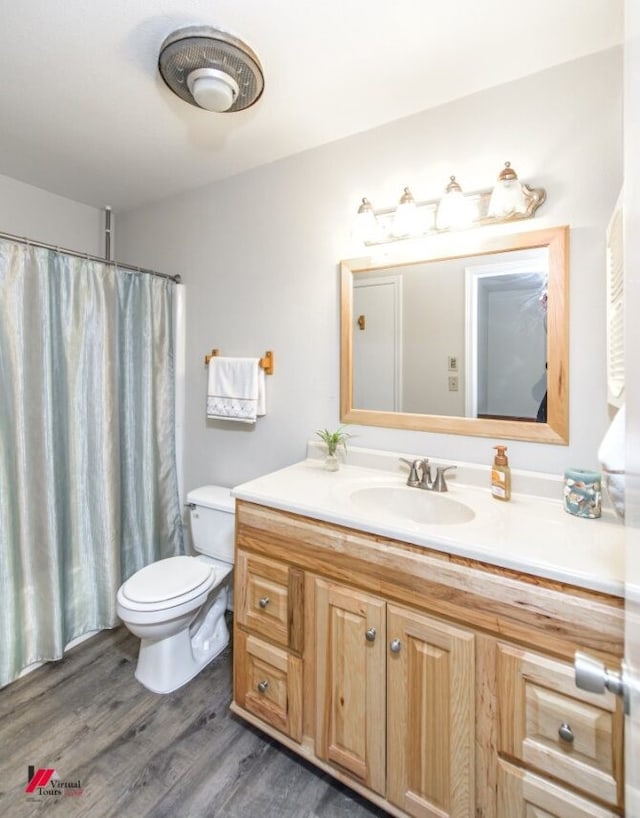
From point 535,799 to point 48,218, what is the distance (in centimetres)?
323

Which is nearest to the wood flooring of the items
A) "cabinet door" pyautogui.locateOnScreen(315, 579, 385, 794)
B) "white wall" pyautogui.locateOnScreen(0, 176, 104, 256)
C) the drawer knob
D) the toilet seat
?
"cabinet door" pyautogui.locateOnScreen(315, 579, 385, 794)

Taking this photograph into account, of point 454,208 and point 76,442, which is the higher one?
point 454,208

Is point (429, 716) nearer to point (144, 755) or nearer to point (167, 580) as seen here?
point (144, 755)

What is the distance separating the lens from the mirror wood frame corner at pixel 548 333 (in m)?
1.27

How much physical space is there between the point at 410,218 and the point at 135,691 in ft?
7.29

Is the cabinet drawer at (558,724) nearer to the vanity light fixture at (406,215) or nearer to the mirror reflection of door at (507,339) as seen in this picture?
the mirror reflection of door at (507,339)

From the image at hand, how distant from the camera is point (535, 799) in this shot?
0.89 meters

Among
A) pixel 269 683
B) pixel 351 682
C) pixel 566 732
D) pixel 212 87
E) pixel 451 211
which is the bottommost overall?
pixel 269 683

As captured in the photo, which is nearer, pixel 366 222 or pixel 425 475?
pixel 425 475

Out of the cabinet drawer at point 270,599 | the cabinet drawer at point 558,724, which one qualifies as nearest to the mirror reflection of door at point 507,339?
the cabinet drawer at point 558,724

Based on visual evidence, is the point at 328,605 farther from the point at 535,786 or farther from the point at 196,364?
the point at 196,364

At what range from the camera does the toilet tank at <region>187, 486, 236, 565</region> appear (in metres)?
1.88

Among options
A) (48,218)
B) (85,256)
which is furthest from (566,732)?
(48,218)

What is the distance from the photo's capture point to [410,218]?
1.48 m
